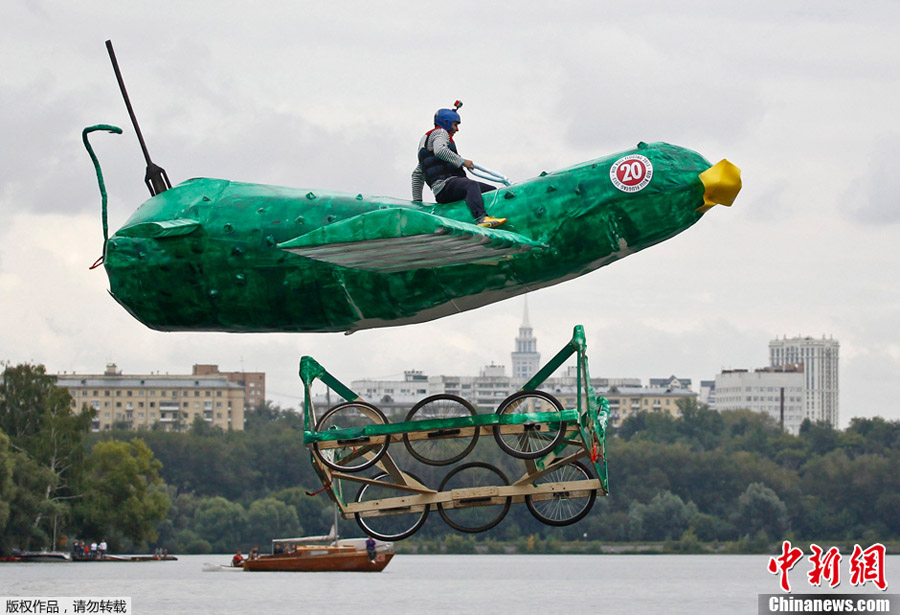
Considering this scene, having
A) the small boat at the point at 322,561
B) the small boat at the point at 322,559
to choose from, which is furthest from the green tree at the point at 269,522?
the small boat at the point at 322,561

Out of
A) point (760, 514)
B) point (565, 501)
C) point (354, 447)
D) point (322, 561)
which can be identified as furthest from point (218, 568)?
point (354, 447)

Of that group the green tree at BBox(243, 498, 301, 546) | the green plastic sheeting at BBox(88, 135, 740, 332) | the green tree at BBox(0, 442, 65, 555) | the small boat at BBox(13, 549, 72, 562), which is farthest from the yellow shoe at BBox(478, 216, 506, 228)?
the green tree at BBox(243, 498, 301, 546)

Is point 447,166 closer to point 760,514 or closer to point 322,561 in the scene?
point 322,561

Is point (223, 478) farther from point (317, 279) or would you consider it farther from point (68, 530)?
point (317, 279)

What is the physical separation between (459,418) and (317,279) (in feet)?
9.12

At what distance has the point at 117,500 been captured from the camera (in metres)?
131

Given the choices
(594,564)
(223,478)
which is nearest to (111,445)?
(223,478)

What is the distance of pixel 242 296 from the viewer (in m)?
23.6

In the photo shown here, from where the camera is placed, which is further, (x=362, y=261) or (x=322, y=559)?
(x=322, y=559)

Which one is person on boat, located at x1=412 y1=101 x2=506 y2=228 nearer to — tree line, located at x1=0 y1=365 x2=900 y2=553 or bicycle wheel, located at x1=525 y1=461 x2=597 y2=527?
bicycle wheel, located at x1=525 y1=461 x2=597 y2=527

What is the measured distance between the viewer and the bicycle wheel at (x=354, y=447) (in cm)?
2323

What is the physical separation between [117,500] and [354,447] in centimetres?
11030

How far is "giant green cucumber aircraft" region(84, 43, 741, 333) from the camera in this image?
75.7ft

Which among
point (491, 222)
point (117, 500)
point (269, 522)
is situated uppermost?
A: point (491, 222)
